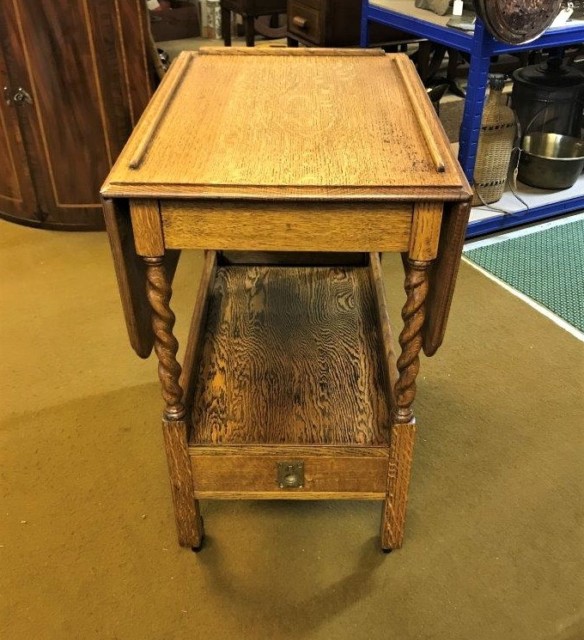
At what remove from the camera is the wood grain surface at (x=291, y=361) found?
1.34 meters

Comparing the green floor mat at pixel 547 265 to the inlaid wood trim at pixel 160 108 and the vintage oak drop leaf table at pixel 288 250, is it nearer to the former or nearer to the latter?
the vintage oak drop leaf table at pixel 288 250

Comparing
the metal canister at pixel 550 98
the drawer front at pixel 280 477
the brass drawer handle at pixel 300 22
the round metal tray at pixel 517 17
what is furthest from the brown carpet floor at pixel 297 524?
the brass drawer handle at pixel 300 22

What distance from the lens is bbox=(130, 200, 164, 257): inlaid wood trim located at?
103 cm

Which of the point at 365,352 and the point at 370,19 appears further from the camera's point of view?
the point at 370,19

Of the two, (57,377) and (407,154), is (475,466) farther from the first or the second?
(57,377)

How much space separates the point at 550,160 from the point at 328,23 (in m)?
1.11

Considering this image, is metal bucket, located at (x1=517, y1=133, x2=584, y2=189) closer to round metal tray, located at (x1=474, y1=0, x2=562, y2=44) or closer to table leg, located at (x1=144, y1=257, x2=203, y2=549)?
round metal tray, located at (x1=474, y1=0, x2=562, y2=44)

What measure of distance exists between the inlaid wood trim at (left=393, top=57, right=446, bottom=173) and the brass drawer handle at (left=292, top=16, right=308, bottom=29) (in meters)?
1.72

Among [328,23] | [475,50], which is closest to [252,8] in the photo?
[328,23]

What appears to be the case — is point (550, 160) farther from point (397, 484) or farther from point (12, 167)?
point (12, 167)

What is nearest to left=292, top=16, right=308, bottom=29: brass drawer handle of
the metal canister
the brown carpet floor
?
the metal canister

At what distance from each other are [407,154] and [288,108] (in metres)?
0.30

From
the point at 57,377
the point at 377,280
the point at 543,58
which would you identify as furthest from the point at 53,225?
the point at 543,58

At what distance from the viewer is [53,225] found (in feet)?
8.57
